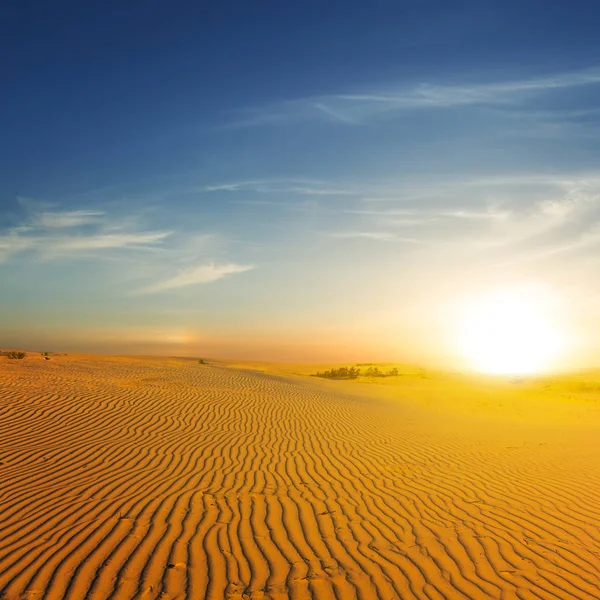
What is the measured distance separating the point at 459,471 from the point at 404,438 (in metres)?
4.02

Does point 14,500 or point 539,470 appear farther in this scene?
point 539,470

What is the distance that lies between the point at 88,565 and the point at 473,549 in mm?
4656

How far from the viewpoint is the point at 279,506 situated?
738cm

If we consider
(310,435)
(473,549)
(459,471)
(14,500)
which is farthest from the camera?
(310,435)

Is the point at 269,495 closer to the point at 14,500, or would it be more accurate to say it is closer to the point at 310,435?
the point at 14,500

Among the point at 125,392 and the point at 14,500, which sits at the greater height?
the point at 125,392

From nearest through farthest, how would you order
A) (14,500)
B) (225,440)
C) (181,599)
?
(181,599)
(14,500)
(225,440)

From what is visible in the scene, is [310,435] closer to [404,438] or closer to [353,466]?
[404,438]

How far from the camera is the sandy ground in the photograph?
5117mm

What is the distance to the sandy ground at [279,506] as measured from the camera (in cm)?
512

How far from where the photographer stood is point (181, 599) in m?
4.61

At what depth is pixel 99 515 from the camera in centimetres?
666

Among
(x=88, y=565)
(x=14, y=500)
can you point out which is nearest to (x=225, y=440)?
(x=14, y=500)

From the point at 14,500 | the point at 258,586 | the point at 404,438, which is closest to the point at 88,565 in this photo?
the point at 258,586
